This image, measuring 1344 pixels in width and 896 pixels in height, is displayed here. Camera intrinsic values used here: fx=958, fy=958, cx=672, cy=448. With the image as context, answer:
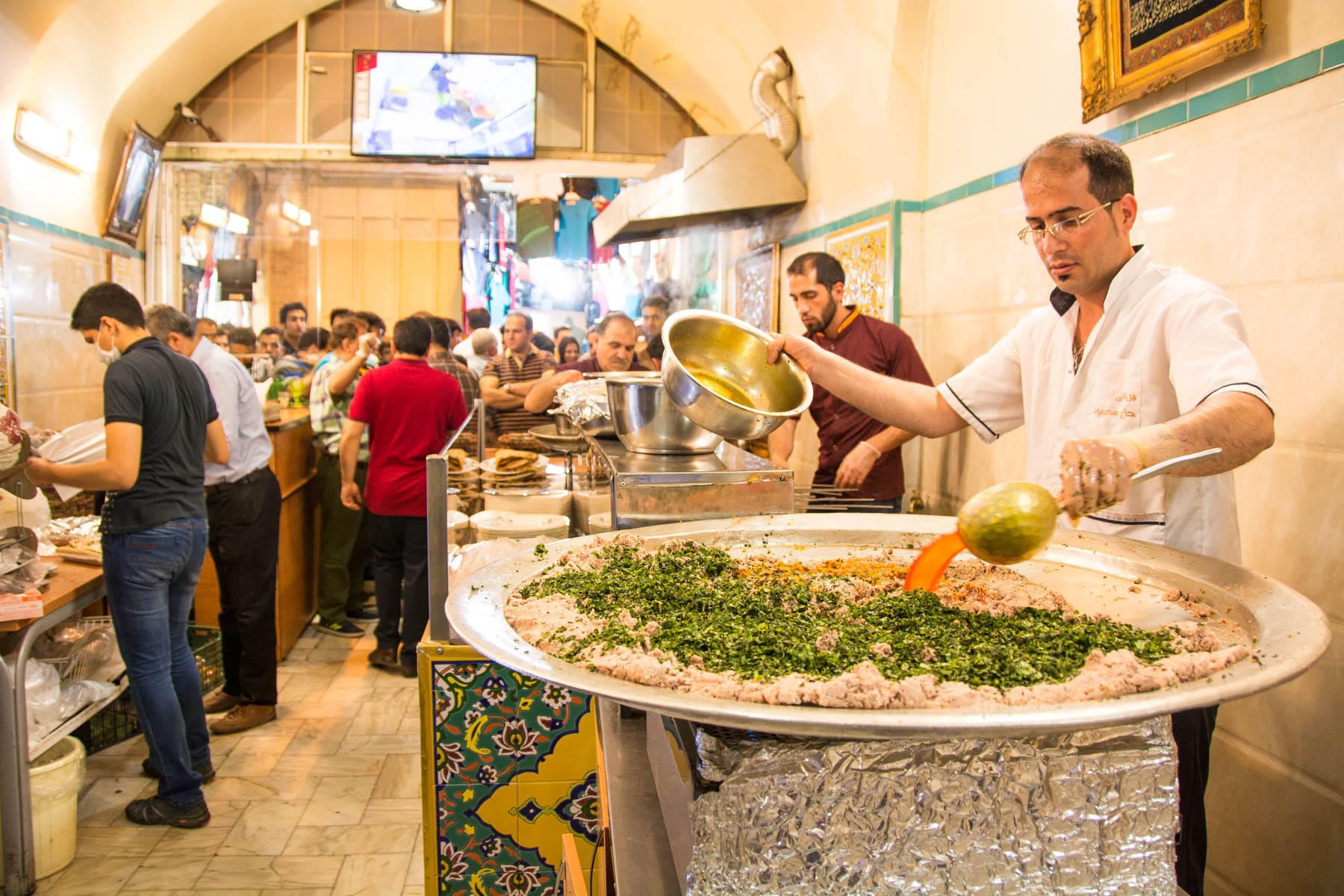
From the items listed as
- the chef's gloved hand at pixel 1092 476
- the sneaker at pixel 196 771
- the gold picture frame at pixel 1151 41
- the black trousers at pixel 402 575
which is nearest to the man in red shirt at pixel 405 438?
the black trousers at pixel 402 575

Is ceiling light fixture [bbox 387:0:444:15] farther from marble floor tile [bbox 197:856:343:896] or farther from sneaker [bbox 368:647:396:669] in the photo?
marble floor tile [bbox 197:856:343:896]

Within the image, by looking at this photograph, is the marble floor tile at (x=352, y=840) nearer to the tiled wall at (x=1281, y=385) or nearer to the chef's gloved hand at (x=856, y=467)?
the chef's gloved hand at (x=856, y=467)

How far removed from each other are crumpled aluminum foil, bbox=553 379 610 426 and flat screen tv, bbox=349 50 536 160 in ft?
16.8

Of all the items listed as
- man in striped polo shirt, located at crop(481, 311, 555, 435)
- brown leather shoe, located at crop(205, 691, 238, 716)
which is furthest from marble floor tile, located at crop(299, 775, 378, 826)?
man in striped polo shirt, located at crop(481, 311, 555, 435)

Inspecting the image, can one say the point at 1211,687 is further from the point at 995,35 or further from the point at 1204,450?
the point at 995,35

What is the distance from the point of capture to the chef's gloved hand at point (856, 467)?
3414 mm

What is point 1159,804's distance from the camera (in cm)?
104

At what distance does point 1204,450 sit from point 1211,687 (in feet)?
1.98

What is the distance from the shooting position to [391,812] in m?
3.31

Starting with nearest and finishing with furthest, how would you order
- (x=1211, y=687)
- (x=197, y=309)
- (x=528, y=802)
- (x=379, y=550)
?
(x=1211, y=687) < (x=528, y=802) < (x=379, y=550) < (x=197, y=309)

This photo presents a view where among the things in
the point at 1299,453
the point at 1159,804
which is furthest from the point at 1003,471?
the point at 1159,804

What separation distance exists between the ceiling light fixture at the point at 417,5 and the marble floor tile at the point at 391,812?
20.2 ft

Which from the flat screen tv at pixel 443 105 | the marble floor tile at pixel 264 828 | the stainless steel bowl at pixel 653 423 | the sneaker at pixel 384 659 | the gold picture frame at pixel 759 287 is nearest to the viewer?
the stainless steel bowl at pixel 653 423

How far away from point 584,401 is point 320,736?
1965 millimetres
